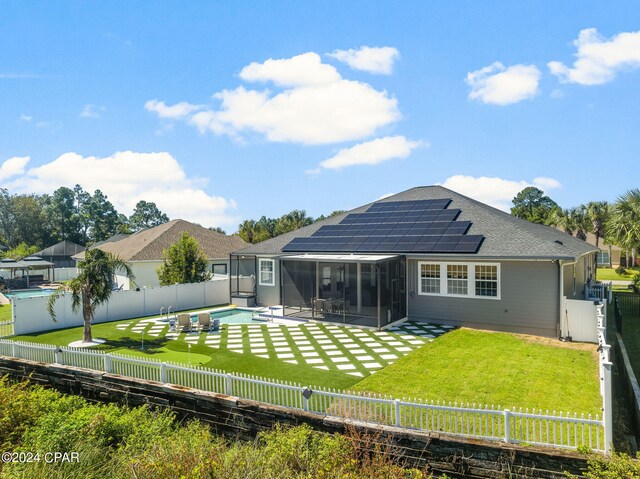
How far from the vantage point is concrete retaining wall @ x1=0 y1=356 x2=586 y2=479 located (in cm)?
586

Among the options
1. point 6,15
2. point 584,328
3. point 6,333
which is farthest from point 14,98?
point 584,328

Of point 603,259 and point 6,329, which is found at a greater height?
point 603,259

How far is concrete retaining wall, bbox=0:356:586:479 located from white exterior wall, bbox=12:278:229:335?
642 cm

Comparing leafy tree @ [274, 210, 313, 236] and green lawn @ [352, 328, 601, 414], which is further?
leafy tree @ [274, 210, 313, 236]

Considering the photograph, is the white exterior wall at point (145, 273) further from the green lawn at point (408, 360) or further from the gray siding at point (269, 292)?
the green lawn at point (408, 360)

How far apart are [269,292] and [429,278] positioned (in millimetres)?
8861

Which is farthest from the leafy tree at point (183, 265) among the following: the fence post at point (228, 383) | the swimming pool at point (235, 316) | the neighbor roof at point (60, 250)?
the neighbor roof at point (60, 250)

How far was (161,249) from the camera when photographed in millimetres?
30625

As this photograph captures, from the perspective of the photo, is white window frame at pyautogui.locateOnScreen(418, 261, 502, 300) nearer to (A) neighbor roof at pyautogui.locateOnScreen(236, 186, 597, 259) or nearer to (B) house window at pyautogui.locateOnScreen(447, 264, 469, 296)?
(B) house window at pyautogui.locateOnScreen(447, 264, 469, 296)

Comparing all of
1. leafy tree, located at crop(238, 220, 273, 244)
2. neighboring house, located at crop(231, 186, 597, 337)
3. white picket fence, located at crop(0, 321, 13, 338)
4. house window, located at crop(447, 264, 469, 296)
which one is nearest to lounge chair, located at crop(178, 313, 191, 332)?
neighboring house, located at crop(231, 186, 597, 337)

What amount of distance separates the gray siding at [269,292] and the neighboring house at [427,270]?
0.18 ft

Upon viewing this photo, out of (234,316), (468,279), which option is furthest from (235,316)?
(468,279)

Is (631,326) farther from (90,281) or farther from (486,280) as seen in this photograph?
(90,281)

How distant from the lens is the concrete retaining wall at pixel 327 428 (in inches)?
231
